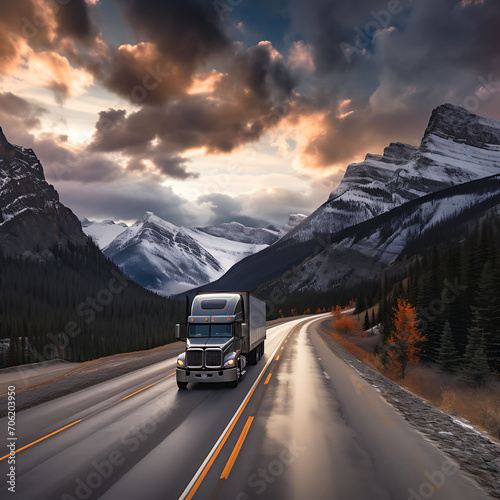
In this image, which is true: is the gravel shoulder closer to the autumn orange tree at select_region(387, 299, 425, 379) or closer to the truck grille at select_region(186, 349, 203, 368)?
the truck grille at select_region(186, 349, 203, 368)

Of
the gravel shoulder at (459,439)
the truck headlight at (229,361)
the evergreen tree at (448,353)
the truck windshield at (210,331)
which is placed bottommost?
the evergreen tree at (448,353)

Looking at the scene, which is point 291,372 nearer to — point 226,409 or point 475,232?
point 226,409

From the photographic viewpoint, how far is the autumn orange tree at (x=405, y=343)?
45.8 metres

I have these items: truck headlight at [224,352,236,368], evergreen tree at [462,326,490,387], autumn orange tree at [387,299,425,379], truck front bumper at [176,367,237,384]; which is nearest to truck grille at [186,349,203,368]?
truck front bumper at [176,367,237,384]

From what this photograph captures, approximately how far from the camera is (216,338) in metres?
16.5

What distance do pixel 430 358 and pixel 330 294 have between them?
108063 mm

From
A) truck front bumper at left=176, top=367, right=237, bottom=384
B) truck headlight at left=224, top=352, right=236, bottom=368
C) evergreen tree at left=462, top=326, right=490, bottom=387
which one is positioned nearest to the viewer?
truck front bumper at left=176, top=367, right=237, bottom=384

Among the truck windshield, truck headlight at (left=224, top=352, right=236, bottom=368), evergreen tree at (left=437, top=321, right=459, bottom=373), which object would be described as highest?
the truck windshield

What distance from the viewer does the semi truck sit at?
15469 millimetres

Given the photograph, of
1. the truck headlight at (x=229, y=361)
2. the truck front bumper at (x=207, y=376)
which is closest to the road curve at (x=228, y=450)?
the truck front bumper at (x=207, y=376)

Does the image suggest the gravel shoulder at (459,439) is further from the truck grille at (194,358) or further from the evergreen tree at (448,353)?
the evergreen tree at (448,353)

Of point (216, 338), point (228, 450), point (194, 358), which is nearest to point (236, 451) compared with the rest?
point (228, 450)

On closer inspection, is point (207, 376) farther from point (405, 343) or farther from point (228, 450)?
point (405, 343)

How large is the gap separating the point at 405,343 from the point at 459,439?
130ft
